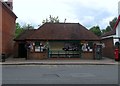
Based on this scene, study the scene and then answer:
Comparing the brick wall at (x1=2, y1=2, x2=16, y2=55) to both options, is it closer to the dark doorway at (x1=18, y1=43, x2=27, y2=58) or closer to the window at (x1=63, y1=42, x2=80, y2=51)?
the dark doorway at (x1=18, y1=43, x2=27, y2=58)

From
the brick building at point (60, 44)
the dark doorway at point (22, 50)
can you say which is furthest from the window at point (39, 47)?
the dark doorway at point (22, 50)

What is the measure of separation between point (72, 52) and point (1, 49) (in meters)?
9.53

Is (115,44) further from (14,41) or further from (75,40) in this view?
(14,41)

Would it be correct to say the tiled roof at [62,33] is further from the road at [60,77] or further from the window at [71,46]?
the road at [60,77]

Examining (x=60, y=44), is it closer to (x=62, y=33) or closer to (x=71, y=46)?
(x=71, y=46)

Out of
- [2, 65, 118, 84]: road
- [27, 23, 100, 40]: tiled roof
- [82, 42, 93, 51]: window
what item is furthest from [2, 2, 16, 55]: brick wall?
[2, 65, 118, 84]: road

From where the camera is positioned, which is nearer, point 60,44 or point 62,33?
point 60,44

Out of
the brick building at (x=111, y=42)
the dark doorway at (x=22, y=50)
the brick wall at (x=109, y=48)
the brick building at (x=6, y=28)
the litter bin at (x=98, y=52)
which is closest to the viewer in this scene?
the brick building at (x=6, y=28)

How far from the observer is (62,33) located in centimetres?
4478

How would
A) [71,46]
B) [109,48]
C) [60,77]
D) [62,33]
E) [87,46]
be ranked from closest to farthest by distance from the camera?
[60,77] → [71,46] → [87,46] → [62,33] → [109,48]

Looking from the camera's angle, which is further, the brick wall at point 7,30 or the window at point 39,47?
the brick wall at point 7,30

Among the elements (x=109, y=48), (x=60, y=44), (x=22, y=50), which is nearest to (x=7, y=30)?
(x=22, y=50)

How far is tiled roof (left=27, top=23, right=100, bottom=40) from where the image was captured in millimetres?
43625

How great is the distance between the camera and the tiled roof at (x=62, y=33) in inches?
1718
